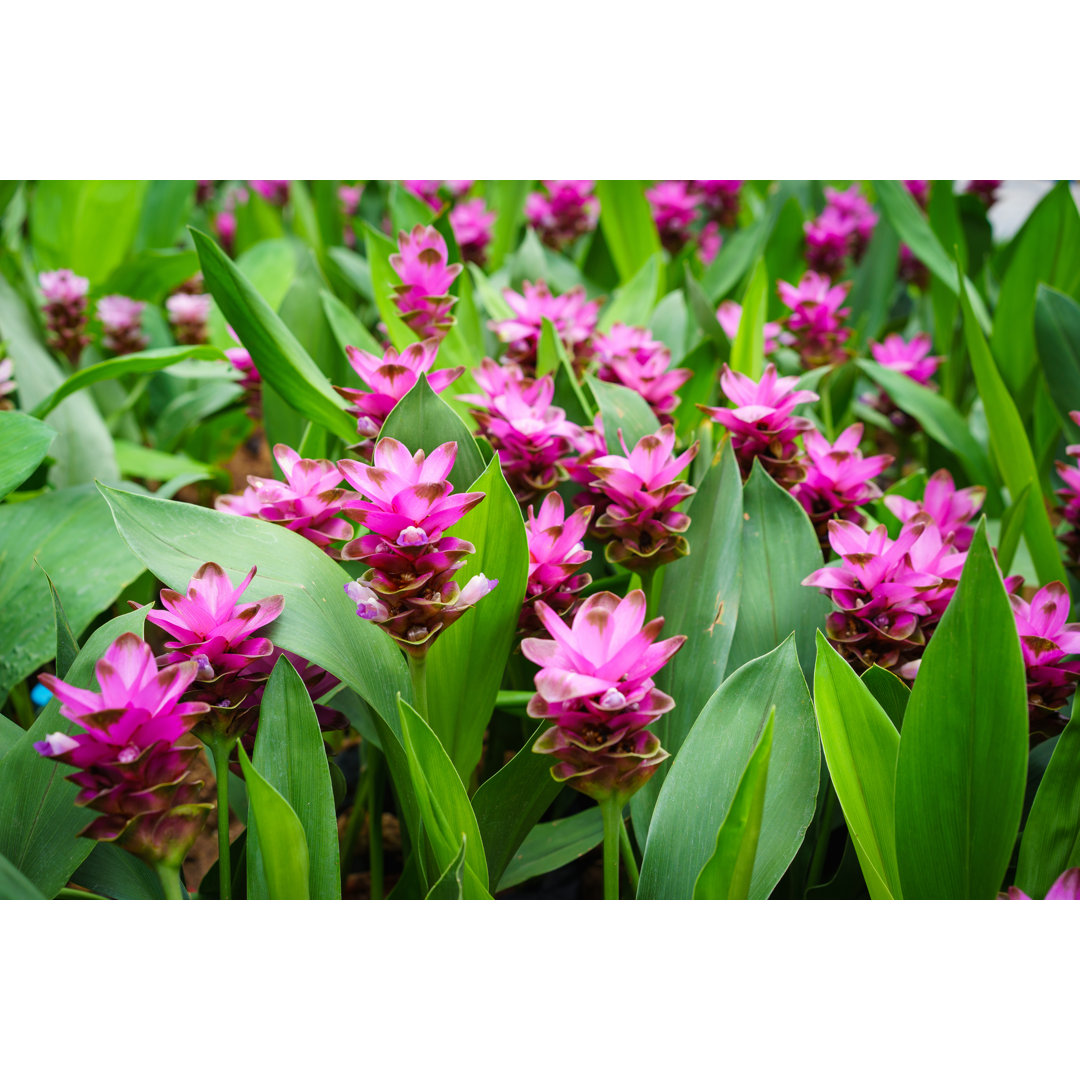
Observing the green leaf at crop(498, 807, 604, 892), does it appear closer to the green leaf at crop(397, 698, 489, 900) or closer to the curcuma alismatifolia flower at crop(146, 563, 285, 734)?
the green leaf at crop(397, 698, 489, 900)

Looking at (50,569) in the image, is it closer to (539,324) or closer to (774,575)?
(539,324)

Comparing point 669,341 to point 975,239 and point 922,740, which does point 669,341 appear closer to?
point 922,740

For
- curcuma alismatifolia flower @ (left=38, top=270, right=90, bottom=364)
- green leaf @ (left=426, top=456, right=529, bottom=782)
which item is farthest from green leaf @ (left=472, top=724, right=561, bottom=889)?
curcuma alismatifolia flower @ (left=38, top=270, right=90, bottom=364)

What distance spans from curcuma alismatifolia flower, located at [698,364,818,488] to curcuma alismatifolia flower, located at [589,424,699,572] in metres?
0.12

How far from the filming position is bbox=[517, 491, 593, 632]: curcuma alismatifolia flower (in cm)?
74

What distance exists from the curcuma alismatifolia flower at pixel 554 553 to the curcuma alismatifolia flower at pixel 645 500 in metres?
0.04

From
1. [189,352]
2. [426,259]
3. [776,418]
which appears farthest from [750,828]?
[189,352]

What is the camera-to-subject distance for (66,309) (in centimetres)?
148

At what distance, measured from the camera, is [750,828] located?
56 centimetres

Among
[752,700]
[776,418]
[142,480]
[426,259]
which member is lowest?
[142,480]

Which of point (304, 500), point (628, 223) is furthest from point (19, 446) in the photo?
point (628, 223)

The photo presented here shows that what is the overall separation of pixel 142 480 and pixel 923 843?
1.50 m

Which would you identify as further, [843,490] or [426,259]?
[426,259]

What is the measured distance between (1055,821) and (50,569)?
989mm
